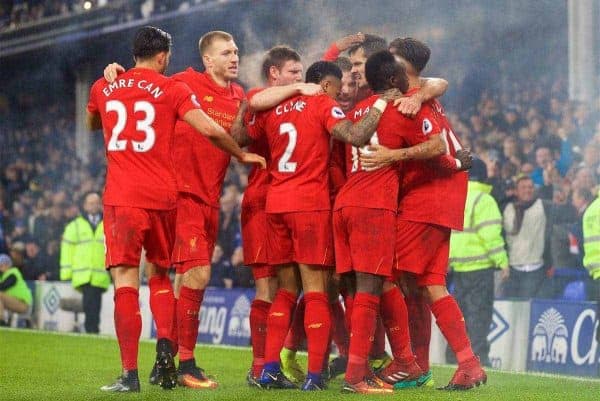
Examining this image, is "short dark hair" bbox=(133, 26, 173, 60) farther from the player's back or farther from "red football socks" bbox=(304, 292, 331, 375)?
"red football socks" bbox=(304, 292, 331, 375)

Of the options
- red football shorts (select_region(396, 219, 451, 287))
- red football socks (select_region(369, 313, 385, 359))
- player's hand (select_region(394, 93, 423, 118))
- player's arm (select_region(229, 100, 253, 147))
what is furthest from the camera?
red football socks (select_region(369, 313, 385, 359))

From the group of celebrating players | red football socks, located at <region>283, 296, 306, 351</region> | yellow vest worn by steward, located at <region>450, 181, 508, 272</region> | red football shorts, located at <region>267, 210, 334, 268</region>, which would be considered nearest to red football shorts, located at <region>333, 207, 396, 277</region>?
the group of celebrating players

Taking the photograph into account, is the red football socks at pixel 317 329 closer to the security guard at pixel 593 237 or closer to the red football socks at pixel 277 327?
the red football socks at pixel 277 327

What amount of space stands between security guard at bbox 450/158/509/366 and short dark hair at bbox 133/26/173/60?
456cm

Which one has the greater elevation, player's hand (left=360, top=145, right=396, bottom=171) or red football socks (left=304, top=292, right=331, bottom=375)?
player's hand (left=360, top=145, right=396, bottom=171)

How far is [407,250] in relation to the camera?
6637 millimetres

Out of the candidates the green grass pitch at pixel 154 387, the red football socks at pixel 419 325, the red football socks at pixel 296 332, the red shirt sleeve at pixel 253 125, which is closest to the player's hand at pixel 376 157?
the red shirt sleeve at pixel 253 125

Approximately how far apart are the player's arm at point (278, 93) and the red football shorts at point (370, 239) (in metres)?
0.73

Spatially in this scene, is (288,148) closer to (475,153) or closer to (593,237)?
(593,237)

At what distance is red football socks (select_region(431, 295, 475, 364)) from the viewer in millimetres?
6629

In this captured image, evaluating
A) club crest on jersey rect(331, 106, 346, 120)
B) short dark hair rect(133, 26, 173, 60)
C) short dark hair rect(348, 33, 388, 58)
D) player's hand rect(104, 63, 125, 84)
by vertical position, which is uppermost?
short dark hair rect(348, 33, 388, 58)

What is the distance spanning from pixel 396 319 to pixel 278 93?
59.4 inches

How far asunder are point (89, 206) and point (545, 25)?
6090 mm

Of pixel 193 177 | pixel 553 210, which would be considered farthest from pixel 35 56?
pixel 193 177
